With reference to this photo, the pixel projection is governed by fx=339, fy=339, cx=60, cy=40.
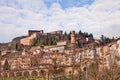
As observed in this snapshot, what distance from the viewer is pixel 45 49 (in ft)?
321

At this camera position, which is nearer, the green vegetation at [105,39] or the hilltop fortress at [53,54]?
the hilltop fortress at [53,54]

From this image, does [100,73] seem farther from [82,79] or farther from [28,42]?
[28,42]

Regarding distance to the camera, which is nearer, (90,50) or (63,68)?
(63,68)

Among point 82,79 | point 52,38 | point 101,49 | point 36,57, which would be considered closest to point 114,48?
point 101,49

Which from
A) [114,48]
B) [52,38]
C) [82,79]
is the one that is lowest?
[82,79]

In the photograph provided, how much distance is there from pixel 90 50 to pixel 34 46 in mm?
30906

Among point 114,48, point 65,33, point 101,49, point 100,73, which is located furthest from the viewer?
point 65,33

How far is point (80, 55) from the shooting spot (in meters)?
75.9

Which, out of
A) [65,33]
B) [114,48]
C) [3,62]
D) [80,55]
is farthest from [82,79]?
[65,33]

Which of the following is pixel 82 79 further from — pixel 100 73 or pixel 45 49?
pixel 45 49

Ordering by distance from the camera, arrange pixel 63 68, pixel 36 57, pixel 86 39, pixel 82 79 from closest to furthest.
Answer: pixel 82 79 < pixel 63 68 < pixel 36 57 < pixel 86 39

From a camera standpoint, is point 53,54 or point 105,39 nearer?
point 53,54

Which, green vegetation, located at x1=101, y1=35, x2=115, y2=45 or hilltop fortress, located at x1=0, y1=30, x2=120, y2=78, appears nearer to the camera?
hilltop fortress, located at x1=0, y1=30, x2=120, y2=78

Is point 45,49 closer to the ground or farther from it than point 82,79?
farther from it
